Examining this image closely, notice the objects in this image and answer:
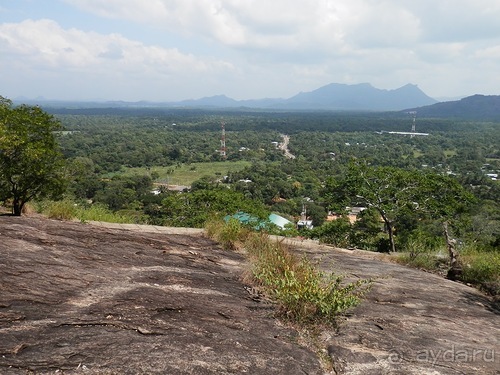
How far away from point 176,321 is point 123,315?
45 centimetres

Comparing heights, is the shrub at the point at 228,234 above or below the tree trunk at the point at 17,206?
above

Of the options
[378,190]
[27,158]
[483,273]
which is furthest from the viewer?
[378,190]

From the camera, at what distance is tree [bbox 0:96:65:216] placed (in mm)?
9398

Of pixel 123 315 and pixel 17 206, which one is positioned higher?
pixel 123 315

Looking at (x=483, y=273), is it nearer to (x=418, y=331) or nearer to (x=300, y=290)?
(x=418, y=331)

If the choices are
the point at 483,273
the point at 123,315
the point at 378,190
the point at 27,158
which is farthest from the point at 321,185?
the point at 123,315

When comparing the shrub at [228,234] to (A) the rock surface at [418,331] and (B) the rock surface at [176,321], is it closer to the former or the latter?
(B) the rock surface at [176,321]

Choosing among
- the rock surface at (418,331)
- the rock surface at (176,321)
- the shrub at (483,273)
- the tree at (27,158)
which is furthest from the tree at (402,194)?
the tree at (27,158)

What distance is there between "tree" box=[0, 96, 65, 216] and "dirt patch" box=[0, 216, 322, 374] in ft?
16.3

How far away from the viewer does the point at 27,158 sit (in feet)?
31.3

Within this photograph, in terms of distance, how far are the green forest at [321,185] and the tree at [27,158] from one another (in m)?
0.39

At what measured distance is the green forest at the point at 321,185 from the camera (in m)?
12.0

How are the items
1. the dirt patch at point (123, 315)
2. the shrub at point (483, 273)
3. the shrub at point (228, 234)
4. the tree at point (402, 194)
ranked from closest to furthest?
the dirt patch at point (123, 315) → the shrub at point (483, 273) → the shrub at point (228, 234) → the tree at point (402, 194)

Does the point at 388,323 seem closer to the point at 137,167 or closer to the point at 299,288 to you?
the point at 299,288
